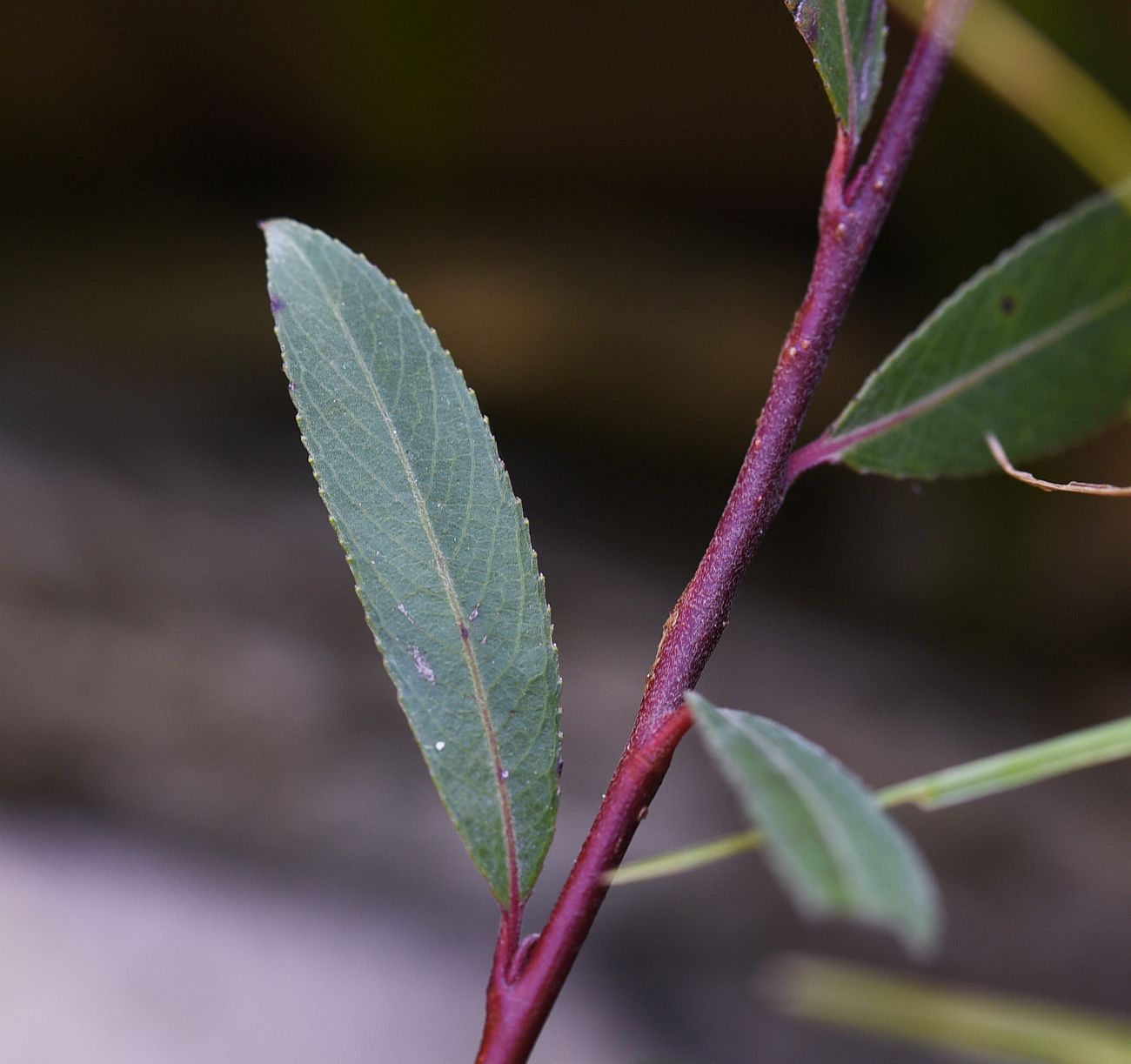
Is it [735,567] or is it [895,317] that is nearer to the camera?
[735,567]

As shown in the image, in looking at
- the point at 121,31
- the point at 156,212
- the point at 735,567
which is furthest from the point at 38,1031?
the point at 735,567

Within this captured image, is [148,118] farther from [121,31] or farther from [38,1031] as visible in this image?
[38,1031]

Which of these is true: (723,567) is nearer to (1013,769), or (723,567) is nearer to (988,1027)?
(1013,769)

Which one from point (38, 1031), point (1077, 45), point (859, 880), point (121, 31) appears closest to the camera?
point (859, 880)

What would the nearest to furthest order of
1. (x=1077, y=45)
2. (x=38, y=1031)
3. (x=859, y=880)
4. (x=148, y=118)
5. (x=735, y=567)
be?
(x=859, y=880) < (x=735, y=567) < (x=1077, y=45) < (x=38, y=1031) < (x=148, y=118)

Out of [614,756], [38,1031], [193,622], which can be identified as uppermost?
[614,756]

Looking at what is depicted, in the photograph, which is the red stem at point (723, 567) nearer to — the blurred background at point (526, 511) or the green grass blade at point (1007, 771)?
the green grass blade at point (1007, 771)
